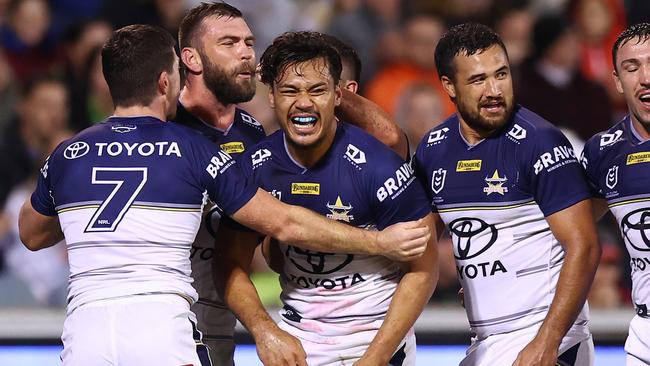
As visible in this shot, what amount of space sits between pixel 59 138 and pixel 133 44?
16.2 ft

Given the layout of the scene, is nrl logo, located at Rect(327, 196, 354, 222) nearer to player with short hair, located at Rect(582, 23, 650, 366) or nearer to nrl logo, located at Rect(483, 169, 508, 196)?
nrl logo, located at Rect(483, 169, 508, 196)

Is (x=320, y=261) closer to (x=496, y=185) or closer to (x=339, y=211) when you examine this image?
(x=339, y=211)

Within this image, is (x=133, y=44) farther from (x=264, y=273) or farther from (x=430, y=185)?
(x=264, y=273)

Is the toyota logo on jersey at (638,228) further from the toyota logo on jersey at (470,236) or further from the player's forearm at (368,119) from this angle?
the player's forearm at (368,119)

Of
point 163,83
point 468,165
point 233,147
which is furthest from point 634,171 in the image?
point 163,83

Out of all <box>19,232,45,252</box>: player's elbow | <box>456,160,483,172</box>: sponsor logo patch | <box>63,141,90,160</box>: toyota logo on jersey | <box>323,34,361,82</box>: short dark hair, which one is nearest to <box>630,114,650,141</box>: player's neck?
<box>456,160,483,172</box>: sponsor logo patch

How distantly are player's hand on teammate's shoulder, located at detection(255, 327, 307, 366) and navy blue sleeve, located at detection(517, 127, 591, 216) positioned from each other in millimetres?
1172

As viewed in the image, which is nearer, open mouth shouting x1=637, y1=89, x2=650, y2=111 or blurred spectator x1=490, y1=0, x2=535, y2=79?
open mouth shouting x1=637, y1=89, x2=650, y2=111

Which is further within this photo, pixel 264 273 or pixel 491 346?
pixel 264 273

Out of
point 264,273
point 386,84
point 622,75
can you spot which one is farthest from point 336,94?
point 386,84

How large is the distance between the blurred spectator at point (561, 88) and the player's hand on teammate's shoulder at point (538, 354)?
189 inches

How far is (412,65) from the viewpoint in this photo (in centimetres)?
951

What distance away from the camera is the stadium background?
9109 millimetres

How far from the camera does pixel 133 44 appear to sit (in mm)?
4633
